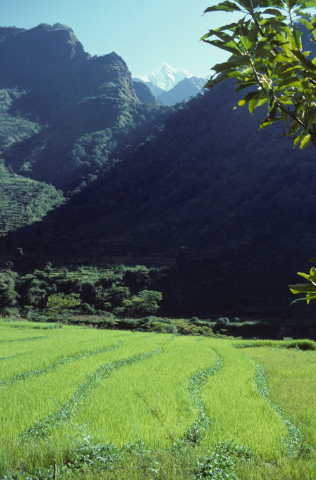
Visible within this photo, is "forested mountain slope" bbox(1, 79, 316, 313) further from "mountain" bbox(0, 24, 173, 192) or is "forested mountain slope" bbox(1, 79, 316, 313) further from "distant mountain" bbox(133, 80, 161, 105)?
"distant mountain" bbox(133, 80, 161, 105)

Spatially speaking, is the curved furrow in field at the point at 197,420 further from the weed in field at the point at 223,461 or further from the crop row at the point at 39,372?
the crop row at the point at 39,372

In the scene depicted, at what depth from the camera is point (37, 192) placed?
8156 centimetres

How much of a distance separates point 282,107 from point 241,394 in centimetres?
492

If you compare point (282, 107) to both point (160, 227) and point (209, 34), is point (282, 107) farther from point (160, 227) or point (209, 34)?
point (160, 227)

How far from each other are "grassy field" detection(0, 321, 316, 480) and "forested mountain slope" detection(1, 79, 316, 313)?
1553 inches

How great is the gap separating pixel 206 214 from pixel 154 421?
7110cm

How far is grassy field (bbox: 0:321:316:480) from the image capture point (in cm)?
Answer: 231

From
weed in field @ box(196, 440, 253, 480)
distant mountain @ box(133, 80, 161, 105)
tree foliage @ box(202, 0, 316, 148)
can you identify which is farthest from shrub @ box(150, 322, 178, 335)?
distant mountain @ box(133, 80, 161, 105)

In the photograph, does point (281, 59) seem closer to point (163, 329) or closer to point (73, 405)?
point (73, 405)

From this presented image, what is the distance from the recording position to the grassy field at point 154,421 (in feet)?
7.59

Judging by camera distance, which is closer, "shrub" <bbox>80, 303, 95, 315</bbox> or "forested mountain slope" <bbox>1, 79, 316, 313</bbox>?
"shrub" <bbox>80, 303, 95, 315</bbox>

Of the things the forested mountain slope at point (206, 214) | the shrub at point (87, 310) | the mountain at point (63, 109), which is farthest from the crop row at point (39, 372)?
the mountain at point (63, 109)

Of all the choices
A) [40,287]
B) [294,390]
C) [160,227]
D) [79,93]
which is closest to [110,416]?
[294,390]

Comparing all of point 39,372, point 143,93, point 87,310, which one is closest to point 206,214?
point 87,310
